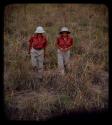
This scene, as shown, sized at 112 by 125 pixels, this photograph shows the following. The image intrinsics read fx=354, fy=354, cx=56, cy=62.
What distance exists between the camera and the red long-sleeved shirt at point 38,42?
3.30 metres

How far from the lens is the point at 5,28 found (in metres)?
3.25

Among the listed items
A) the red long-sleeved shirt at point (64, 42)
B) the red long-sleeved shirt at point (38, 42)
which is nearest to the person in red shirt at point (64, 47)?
the red long-sleeved shirt at point (64, 42)

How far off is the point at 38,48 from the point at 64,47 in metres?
0.24

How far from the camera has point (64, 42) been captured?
10.8 feet

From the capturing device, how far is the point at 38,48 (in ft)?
10.9

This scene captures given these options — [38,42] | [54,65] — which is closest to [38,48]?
→ [38,42]

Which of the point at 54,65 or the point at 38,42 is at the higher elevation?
the point at 38,42

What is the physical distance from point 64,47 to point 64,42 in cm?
5

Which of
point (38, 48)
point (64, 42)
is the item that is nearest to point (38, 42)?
point (38, 48)

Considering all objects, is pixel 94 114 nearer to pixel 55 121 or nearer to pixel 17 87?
pixel 55 121

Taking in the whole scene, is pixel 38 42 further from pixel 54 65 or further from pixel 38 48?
pixel 54 65

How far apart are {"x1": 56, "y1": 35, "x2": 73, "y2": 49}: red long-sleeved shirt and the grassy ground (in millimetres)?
48

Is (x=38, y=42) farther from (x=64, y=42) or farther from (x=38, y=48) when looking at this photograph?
(x=64, y=42)

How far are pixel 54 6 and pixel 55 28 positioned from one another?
207 mm
